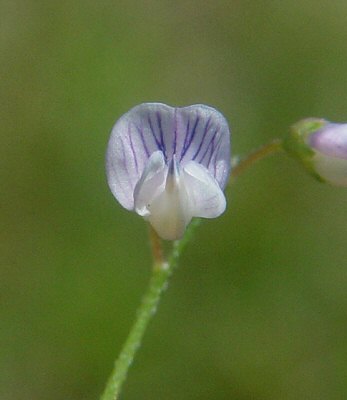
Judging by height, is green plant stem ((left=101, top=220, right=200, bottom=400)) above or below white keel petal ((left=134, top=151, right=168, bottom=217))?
below

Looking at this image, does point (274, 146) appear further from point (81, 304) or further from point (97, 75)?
point (97, 75)

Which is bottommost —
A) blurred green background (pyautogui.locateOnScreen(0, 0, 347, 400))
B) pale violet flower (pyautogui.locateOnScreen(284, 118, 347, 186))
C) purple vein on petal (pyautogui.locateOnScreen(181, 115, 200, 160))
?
blurred green background (pyautogui.locateOnScreen(0, 0, 347, 400))

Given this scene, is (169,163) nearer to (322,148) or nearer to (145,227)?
(322,148)

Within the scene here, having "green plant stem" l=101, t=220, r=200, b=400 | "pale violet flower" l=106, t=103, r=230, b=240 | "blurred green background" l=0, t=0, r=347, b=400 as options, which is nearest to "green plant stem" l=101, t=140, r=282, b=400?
"green plant stem" l=101, t=220, r=200, b=400

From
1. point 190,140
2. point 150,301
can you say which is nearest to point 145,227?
point 150,301

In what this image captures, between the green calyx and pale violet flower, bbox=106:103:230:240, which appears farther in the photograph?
the green calyx

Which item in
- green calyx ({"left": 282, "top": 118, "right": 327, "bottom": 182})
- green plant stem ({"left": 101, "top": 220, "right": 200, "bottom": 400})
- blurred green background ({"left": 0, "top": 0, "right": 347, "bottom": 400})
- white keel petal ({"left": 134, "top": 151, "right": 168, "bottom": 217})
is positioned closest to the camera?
white keel petal ({"left": 134, "top": 151, "right": 168, "bottom": 217})

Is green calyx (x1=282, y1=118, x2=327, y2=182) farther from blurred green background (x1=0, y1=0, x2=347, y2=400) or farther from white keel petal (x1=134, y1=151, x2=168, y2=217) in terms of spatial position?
blurred green background (x1=0, y1=0, x2=347, y2=400)

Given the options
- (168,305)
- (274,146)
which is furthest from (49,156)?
(274,146)

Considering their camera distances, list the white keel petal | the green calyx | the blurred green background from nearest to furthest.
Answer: the white keel petal → the green calyx → the blurred green background
